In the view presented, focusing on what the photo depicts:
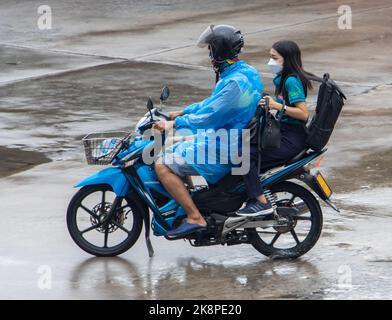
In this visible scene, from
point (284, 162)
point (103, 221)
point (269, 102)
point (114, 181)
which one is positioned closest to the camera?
point (269, 102)

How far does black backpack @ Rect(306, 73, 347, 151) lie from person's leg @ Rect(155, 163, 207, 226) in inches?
39.8

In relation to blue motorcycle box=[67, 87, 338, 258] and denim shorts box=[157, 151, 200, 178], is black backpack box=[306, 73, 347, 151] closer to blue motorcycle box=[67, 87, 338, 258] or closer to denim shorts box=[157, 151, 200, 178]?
blue motorcycle box=[67, 87, 338, 258]

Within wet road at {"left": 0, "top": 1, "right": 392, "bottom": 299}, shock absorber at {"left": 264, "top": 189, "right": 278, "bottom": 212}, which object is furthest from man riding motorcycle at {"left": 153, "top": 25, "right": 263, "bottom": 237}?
wet road at {"left": 0, "top": 1, "right": 392, "bottom": 299}

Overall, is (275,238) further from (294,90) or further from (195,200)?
(294,90)

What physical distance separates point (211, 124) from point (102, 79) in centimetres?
798

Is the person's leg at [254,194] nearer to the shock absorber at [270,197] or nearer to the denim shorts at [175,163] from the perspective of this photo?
the shock absorber at [270,197]

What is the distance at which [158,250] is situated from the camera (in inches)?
340

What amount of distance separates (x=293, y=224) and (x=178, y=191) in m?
0.95

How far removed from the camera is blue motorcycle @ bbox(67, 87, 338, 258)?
8219 mm

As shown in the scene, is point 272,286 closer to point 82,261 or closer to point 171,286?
point 171,286

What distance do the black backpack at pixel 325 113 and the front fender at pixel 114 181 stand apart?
1.46m

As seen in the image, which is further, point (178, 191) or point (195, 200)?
point (195, 200)

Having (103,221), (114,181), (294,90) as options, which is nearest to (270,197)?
(294,90)

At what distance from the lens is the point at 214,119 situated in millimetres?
8016
